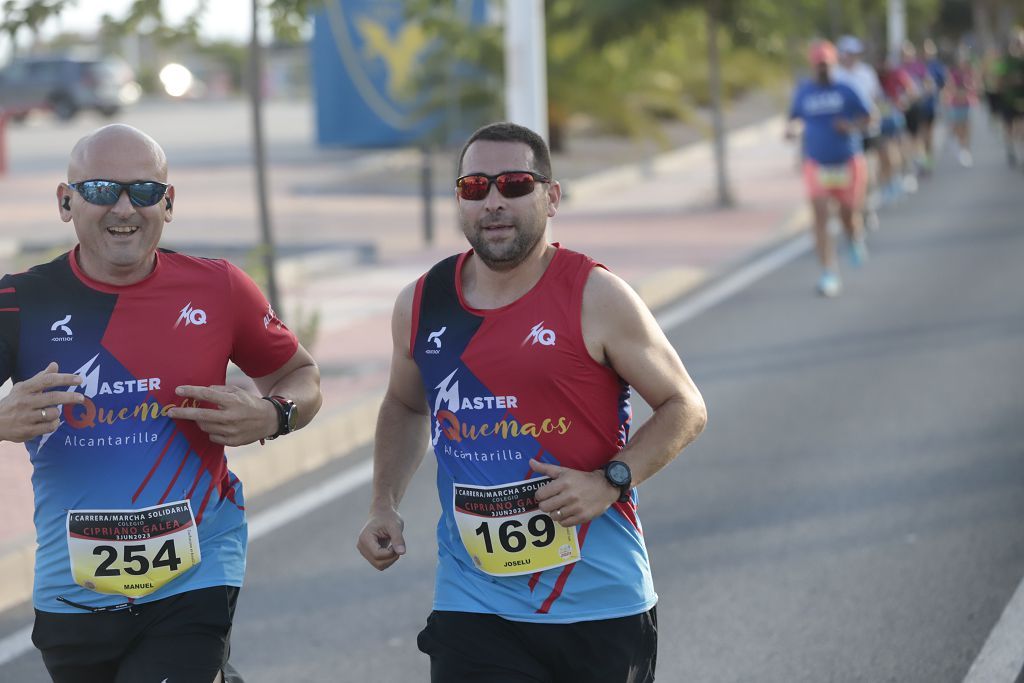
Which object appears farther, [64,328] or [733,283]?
[733,283]

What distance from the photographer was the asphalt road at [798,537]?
583cm

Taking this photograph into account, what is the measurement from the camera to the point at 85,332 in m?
3.94

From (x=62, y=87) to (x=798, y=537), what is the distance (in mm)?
46136

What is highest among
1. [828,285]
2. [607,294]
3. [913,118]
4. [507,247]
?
[507,247]

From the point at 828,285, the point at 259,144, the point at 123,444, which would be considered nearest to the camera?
the point at 123,444

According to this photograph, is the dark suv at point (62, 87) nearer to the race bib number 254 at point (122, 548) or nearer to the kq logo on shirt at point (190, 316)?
the kq logo on shirt at point (190, 316)

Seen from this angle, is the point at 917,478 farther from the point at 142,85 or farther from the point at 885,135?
the point at 142,85

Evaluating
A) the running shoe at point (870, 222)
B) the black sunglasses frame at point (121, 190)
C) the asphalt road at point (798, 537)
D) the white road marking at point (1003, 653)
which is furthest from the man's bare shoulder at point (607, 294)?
the running shoe at point (870, 222)

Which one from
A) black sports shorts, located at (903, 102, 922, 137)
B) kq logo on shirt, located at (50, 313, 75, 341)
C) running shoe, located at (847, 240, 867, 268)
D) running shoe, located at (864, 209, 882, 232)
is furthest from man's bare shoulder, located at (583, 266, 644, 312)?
black sports shorts, located at (903, 102, 922, 137)

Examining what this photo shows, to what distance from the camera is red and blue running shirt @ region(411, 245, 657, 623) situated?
3768mm

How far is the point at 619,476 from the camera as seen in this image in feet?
12.2

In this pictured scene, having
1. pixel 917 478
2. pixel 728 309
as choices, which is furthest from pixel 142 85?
pixel 917 478

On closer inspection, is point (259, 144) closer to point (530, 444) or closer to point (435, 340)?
point (435, 340)

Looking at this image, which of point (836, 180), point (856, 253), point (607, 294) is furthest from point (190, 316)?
point (856, 253)
